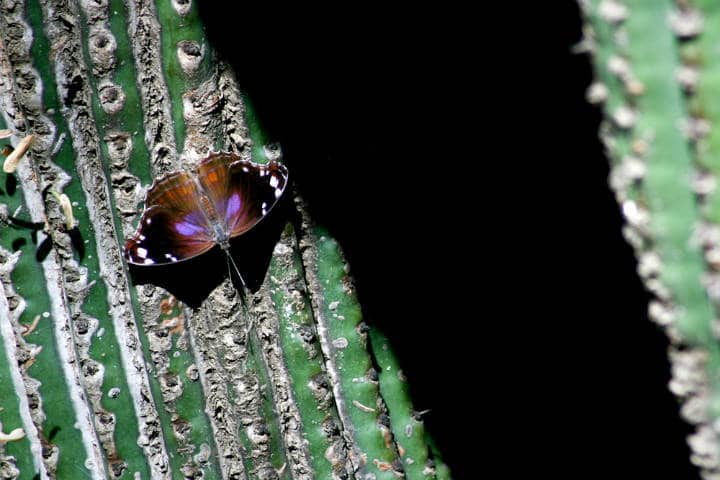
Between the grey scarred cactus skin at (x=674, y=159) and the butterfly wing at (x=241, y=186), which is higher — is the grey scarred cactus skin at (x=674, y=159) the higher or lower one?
the lower one

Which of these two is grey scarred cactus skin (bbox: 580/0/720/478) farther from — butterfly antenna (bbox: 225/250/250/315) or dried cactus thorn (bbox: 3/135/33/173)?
dried cactus thorn (bbox: 3/135/33/173)

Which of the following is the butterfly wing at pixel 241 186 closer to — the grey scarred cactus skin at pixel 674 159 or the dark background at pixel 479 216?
the dark background at pixel 479 216

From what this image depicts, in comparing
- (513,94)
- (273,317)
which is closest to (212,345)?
(273,317)

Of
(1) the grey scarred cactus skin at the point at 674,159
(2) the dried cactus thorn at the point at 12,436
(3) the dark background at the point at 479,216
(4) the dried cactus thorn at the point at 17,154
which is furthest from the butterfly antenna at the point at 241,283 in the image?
(1) the grey scarred cactus skin at the point at 674,159

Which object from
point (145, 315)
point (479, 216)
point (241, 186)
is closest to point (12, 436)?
point (145, 315)

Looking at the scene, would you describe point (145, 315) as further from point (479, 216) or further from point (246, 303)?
point (479, 216)

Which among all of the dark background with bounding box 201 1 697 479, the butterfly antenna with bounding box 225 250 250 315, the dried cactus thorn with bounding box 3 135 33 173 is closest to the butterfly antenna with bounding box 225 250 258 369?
the butterfly antenna with bounding box 225 250 250 315

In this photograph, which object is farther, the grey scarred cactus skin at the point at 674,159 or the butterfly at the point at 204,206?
the butterfly at the point at 204,206

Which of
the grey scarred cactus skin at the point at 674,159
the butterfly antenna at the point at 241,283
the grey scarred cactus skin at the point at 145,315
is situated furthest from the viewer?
the butterfly antenna at the point at 241,283
